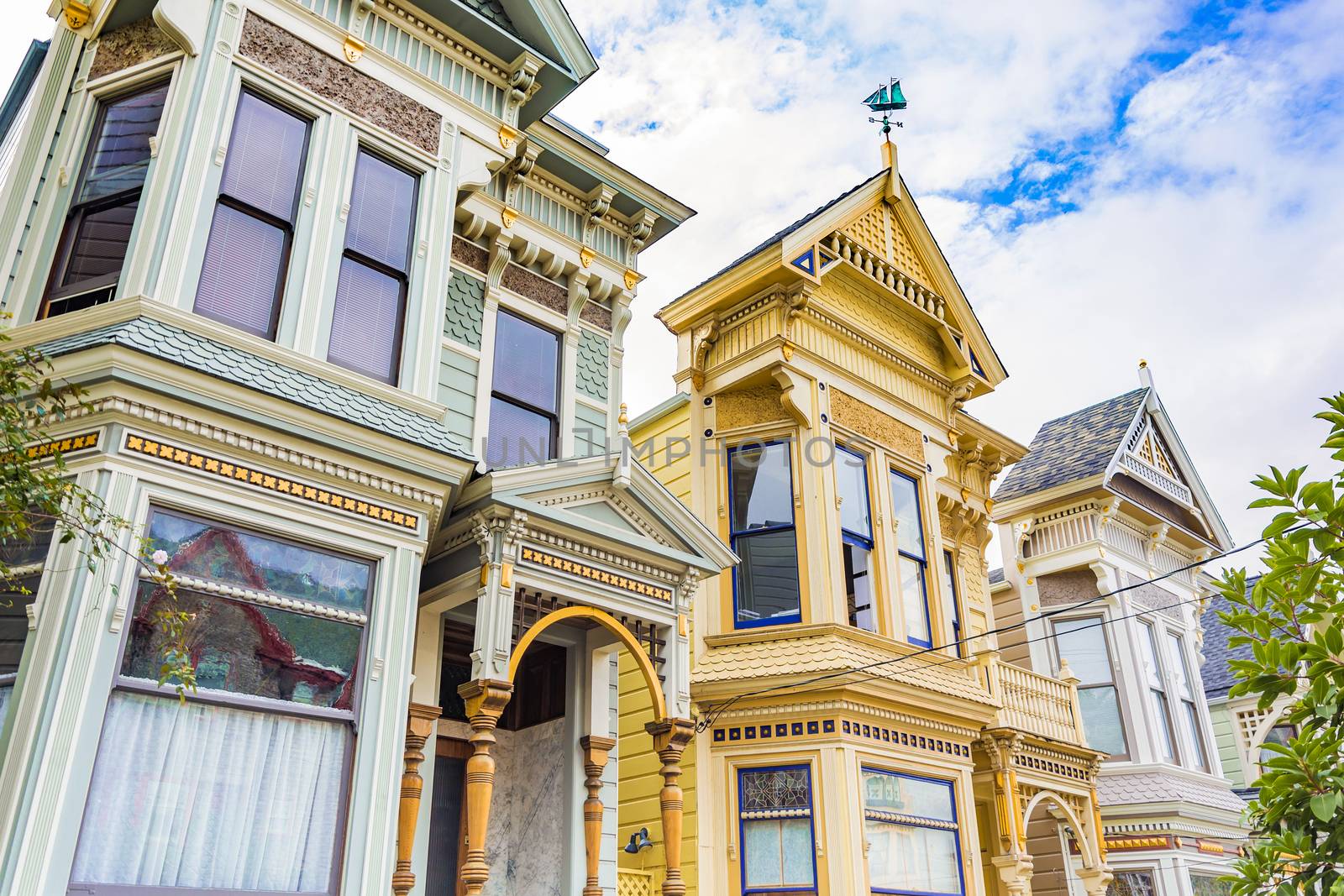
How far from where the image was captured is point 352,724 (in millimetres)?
7191

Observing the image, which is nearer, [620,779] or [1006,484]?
[620,779]

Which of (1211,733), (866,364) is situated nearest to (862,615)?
(866,364)

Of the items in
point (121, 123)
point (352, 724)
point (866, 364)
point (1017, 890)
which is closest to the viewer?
point (352, 724)

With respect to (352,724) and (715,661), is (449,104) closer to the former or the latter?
(352,724)

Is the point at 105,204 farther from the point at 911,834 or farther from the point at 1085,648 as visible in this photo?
the point at 1085,648

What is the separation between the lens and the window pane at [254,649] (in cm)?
652

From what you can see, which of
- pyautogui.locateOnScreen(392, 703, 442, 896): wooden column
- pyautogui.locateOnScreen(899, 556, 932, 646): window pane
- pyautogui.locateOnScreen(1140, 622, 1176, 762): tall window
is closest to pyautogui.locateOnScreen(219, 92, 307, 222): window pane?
pyautogui.locateOnScreen(392, 703, 442, 896): wooden column

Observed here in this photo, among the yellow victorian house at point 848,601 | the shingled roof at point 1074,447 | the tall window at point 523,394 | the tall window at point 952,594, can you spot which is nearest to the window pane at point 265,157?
the tall window at point 523,394

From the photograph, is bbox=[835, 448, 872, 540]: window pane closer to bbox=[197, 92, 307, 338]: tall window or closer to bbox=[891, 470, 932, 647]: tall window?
bbox=[891, 470, 932, 647]: tall window

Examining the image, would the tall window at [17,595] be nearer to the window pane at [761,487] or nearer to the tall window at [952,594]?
the window pane at [761,487]

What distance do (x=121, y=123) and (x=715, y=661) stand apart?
848 centimetres

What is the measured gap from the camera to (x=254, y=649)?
22.6 ft

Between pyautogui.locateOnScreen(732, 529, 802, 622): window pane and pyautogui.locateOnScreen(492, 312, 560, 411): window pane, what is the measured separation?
3776mm

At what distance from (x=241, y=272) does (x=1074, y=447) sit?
17.1 metres
